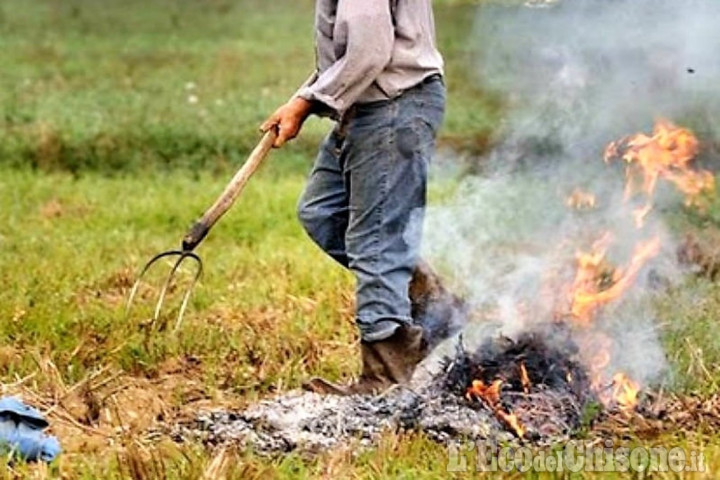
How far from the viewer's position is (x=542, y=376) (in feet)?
15.7

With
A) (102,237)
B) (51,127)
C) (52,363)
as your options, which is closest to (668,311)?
(52,363)

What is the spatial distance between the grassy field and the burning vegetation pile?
0.64 feet

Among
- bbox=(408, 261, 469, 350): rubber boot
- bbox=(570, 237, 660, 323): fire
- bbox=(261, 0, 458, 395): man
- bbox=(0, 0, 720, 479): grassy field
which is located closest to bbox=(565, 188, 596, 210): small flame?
bbox=(570, 237, 660, 323): fire

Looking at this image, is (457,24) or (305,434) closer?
(305,434)

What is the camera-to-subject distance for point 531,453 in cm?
412

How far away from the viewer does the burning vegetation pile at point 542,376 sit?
14.5ft

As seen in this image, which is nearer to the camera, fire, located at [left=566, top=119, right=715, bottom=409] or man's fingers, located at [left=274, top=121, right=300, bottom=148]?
man's fingers, located at [left=274, top=121, right=300, bottom=148]

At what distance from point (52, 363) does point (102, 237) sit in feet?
9.54

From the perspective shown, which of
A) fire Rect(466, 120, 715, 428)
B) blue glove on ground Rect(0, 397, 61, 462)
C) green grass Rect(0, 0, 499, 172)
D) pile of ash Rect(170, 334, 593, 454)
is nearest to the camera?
blue glove on ground Rect(0, 397, 61, 462)

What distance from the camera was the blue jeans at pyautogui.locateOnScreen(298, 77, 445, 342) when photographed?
471 cm

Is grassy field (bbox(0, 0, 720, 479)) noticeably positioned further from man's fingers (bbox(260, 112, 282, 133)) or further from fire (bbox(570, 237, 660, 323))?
man's fingers (bbox(260, 112, 282, 133))

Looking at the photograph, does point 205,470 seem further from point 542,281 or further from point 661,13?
point 661,13

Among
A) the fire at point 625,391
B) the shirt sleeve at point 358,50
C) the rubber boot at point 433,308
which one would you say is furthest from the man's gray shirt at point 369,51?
the fire at point 625,391

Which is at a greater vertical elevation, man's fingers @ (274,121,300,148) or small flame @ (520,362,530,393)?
man's fingers @ (274,121,300,148)
